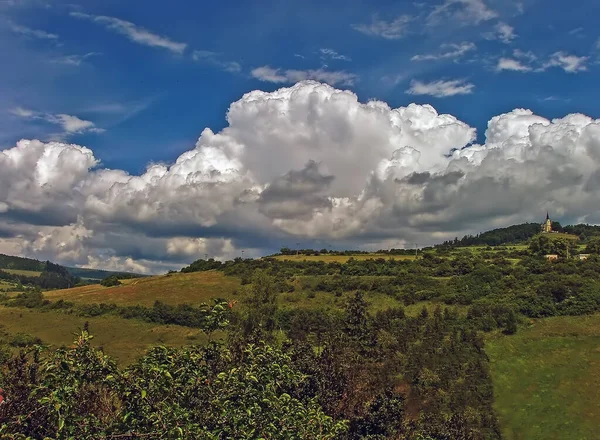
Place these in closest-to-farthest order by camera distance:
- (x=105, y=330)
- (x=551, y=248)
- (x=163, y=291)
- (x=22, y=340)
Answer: (x=22, y=340)
(x=105, y=330)
(x=163, y=291)
(x=551, y=248)

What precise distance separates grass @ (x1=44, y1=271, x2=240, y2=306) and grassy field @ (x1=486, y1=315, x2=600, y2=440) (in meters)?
81.1

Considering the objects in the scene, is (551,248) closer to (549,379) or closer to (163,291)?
(549,379)

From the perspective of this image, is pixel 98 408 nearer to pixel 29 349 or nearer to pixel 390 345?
pixel 29 349

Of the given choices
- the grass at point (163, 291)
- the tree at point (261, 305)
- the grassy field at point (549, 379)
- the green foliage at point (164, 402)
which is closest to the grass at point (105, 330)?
the grass at point (163, 291)

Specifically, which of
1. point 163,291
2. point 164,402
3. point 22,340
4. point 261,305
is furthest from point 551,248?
point 164,402

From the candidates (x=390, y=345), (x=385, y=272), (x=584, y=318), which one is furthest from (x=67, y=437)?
(x=385, y=272)

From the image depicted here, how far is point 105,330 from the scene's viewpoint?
457 ft

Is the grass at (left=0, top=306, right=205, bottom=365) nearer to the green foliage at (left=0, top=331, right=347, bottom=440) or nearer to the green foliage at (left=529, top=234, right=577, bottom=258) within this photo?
the green foliage at (left=0, top=331, right=347, bottom=440)

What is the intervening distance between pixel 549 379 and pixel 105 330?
336 ft

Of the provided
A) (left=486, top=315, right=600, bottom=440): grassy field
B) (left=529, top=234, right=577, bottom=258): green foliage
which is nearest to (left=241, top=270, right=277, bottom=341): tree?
(left=486, top=315, right=600, bottom=440): grassy field

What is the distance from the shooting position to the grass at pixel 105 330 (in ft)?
419

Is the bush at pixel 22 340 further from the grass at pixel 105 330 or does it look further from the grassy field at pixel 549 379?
the grassy field at pixel 549 379

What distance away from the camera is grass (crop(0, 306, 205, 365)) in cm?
12775

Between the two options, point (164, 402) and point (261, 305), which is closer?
point (164, 402)
